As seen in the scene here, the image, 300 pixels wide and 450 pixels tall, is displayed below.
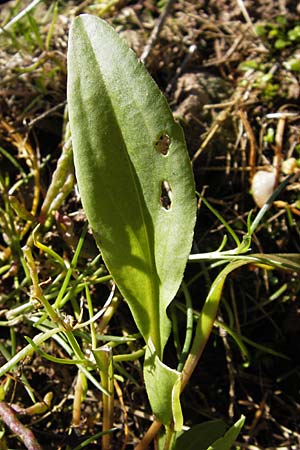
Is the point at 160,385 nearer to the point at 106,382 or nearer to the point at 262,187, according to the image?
the point at 106,382

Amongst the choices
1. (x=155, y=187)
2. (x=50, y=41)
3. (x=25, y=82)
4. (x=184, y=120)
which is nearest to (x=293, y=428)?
(x=155, y=187)

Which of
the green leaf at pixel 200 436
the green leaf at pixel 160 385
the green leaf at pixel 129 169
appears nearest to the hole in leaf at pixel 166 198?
the green leaf at pixel 129 169

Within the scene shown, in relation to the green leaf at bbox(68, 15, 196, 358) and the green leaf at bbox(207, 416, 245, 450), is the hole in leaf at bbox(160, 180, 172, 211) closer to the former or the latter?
the green leaf at bbox(68, 15, 196, 358)

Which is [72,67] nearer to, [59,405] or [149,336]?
[149,336]

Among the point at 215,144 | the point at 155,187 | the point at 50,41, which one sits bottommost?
the point at 215,144

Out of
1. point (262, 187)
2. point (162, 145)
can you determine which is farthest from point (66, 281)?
point (262, 187)

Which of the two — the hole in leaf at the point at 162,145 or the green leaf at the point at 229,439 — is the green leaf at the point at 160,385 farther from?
the hole in leaf at the point at 162,145
